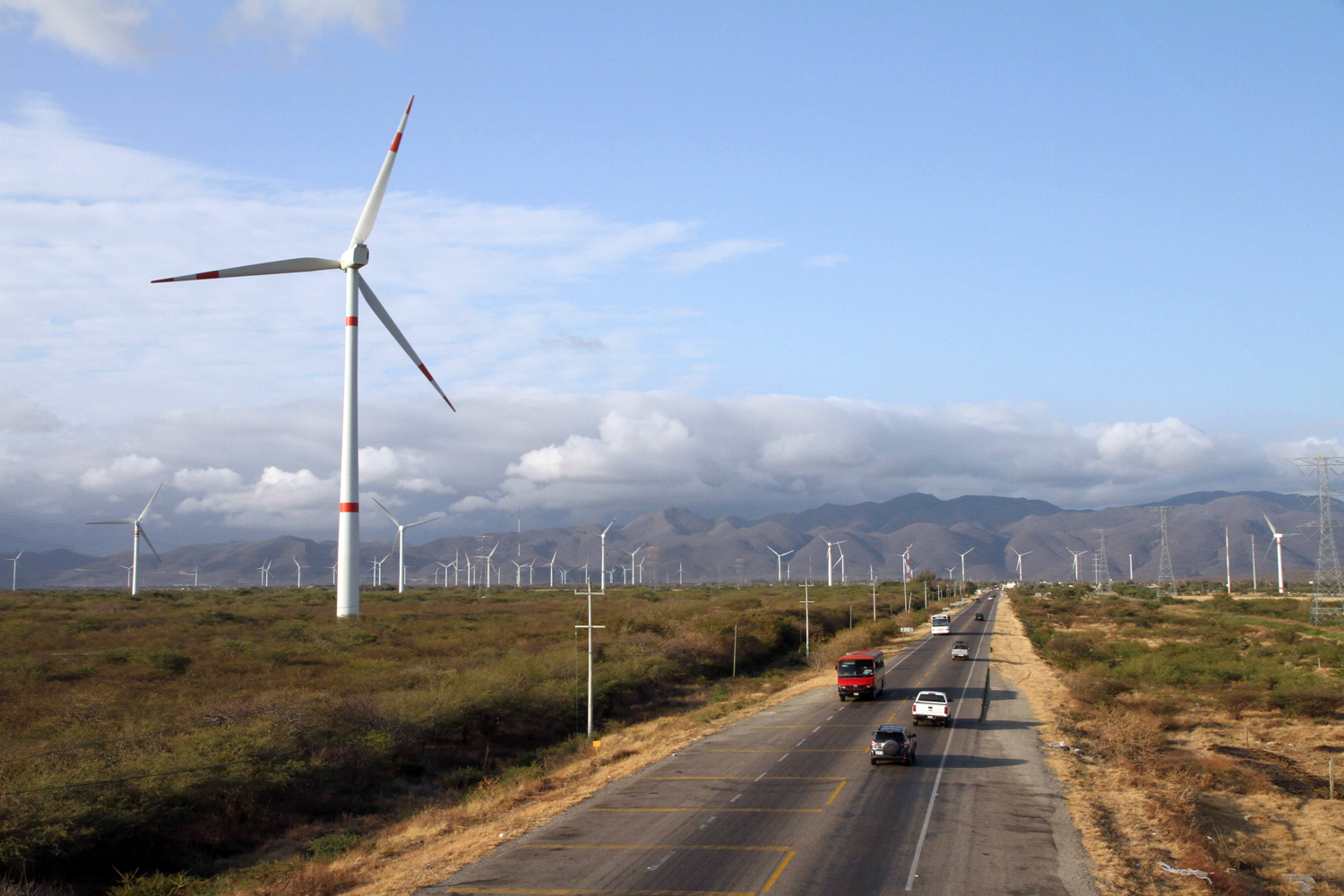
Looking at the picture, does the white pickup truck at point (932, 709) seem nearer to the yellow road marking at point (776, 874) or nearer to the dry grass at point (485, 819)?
the dry grass at point (485, 819)

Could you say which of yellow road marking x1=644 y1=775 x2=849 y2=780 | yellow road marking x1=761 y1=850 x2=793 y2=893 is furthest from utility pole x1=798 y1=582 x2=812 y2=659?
yellow road marking x1=761 y1=850 x2=793 y2=893

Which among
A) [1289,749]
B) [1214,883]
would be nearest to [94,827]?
[1214,883]

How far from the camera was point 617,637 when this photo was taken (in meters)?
95.6

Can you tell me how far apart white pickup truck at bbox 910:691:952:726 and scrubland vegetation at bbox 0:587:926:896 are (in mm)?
20099

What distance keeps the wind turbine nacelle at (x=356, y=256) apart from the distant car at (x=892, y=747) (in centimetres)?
5690

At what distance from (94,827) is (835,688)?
49.7 metres

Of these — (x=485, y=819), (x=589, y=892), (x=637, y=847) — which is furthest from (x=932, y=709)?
(x=589, y=892)

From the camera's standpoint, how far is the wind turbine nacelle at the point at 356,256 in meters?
74.2

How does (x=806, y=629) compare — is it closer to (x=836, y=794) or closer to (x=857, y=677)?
(x=857, y=677)

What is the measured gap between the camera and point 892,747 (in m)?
37.3

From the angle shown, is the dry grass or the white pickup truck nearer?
the dry grass

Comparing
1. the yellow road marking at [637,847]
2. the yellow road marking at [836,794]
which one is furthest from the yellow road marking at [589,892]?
the yellow road marking at [836,794]

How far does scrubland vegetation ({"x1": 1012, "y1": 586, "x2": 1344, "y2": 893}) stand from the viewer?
2781 centimetres

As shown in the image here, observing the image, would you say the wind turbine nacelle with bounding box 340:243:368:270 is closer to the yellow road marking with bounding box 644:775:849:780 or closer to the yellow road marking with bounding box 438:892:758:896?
the yellow road marking with bounding box 644:775:849:780
